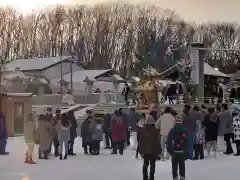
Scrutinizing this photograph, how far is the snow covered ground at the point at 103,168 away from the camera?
1271 centimetres

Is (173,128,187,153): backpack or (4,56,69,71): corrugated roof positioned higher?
(4,56,69,71): corrugated roof

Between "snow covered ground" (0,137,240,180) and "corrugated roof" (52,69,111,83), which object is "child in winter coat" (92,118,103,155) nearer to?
"snow covered ground" (0,137,240,180)

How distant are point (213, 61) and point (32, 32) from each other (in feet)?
90.7

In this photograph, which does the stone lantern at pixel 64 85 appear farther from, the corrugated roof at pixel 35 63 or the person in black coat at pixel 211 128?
the person in black coat at pixel 211 128

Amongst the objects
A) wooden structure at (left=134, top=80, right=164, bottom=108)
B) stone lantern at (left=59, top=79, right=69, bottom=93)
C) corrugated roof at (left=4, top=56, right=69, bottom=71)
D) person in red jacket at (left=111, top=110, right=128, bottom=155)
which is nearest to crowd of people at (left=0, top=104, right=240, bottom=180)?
person in red jacket at (left=111, top=110, right=128, bottom=155)

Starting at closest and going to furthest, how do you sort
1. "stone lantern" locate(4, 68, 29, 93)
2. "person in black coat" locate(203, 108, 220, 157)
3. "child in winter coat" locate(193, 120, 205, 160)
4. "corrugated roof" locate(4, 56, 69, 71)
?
"child in winter coat" locate(193, 120, 205, 160) → "person in black coat" locate(203, 108, 220, 157) → "stone lantern" locate(4, 68, 29, 93) → "corrugated roof" locate(4, 56, 69, 71)

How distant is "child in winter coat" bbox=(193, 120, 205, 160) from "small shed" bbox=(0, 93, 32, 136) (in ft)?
42.2

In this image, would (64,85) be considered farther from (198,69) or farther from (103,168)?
(103,168)

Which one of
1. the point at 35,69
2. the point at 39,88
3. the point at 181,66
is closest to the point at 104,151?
the point at 181,66

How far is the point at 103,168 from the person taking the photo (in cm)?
1441

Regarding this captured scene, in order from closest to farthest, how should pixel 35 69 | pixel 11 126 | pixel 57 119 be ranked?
1. pixel 57 119
2. pixel 11 126
3. pixel 35 69

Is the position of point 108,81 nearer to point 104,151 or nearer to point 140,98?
point 140,98

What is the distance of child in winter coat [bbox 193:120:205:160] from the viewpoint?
16328 mm

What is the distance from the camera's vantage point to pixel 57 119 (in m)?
17.8
